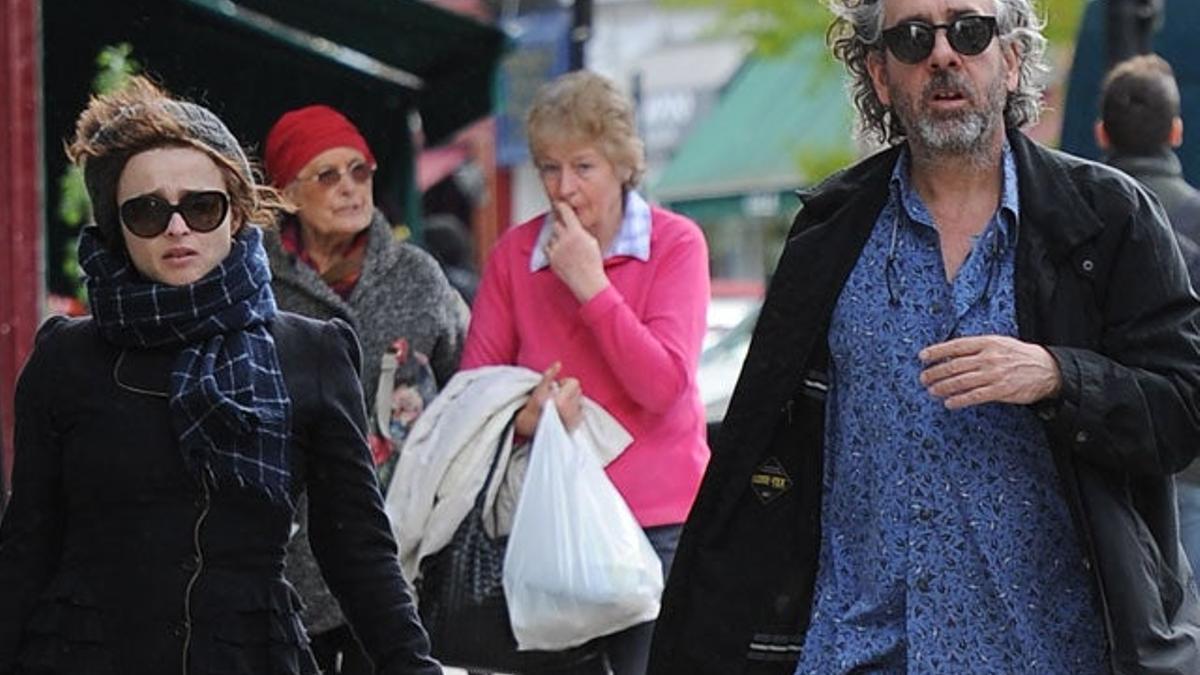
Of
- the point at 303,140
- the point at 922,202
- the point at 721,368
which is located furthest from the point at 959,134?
the point at 721,368

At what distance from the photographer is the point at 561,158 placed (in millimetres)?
6398

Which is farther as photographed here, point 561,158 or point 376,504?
point 561,158

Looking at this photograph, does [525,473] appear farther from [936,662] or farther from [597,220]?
[936,662]

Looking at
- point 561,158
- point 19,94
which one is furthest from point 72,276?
point 561,158

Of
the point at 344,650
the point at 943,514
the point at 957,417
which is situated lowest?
the point at 344,650

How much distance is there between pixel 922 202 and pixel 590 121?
2.12 m

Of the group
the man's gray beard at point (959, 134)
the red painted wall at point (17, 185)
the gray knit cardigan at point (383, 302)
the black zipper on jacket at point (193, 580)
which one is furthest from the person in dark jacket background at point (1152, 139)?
the red painted wall at point (17, 185)

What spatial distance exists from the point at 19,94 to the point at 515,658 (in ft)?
9.26

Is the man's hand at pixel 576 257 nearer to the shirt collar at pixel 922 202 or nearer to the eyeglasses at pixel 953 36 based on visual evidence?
the shirt collar at pixel 922 202

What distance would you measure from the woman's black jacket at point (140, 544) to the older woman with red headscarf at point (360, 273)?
6.56ft

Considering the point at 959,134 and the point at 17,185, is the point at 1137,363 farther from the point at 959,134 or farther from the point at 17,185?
the point at 17,185

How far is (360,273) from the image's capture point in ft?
21.4

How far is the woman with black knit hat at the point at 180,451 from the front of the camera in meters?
4.11

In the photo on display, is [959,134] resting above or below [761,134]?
below
